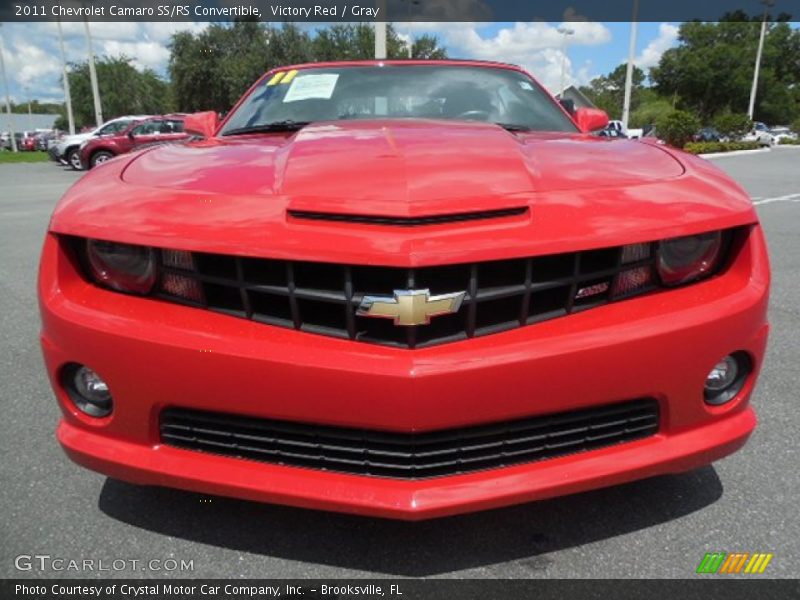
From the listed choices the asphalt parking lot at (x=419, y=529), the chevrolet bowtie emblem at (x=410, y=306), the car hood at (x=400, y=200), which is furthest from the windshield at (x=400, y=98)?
the asphalt parking lot at (x=419, y=529)

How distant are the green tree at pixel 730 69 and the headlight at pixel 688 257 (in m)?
76.2

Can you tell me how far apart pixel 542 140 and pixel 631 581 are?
1.50 metres

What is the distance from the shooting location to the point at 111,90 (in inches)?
2014

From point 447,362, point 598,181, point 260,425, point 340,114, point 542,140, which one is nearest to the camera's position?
point 447,362

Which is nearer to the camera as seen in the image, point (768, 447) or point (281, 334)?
point (281, 334)

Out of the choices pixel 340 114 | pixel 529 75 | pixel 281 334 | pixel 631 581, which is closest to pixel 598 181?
pixel 281 334

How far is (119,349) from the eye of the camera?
1.63m

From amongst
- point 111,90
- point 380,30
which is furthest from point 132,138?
point 111,90

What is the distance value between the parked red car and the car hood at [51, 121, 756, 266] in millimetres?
16594

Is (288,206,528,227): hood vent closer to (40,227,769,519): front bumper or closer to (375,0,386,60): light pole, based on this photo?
(40,227,769,519): front bumper

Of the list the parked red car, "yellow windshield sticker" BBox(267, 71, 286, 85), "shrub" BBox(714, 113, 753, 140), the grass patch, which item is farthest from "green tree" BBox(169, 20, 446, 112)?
"yellow windshield sticker" BBox(267, 71, 286, 85)

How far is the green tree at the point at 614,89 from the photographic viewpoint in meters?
86.0

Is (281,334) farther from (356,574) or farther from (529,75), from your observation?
(529,75)

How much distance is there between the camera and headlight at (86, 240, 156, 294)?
1.73m
